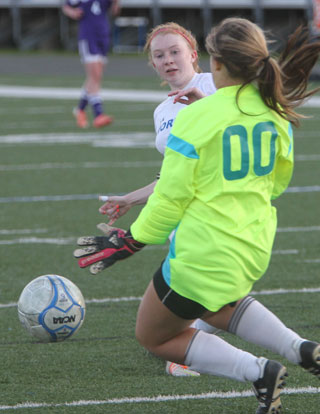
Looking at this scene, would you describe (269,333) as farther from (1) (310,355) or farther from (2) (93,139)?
(2) (93,139)

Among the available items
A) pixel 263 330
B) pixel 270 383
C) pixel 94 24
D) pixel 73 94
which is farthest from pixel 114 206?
pixel 73 94

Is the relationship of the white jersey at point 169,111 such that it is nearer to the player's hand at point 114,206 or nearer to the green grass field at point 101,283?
the player's hand at point 114,206

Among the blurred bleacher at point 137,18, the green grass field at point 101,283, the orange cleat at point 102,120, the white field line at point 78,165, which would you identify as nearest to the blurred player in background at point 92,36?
the orange cleat at point 102,120

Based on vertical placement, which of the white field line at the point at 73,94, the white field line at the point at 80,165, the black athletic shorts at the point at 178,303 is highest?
the black athletic shorts at the point at 178,303

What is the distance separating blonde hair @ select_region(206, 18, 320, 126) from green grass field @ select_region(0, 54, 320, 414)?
2.53ft

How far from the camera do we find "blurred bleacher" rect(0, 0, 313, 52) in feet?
129

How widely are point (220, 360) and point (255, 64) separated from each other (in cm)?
123

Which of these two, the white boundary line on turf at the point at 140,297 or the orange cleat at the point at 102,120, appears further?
the orange cleat at the point at 102,120

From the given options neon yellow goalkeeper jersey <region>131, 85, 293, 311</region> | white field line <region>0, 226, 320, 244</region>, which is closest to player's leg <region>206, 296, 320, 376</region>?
neon yellow goalkeeper jersey <region>131, 85, 293, 311</region>

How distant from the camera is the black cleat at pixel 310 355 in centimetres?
402

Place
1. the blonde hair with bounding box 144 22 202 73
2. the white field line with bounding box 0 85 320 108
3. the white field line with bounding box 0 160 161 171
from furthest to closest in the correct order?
the white field line with bounding box 0 85 320 108
the white field line with bounding box 0 160 161 171
the blonde hair with bounding box 144 22 202 73

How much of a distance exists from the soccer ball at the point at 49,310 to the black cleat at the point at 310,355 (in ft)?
5.00

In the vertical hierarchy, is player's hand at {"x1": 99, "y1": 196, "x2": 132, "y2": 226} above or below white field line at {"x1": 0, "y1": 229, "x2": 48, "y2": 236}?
above

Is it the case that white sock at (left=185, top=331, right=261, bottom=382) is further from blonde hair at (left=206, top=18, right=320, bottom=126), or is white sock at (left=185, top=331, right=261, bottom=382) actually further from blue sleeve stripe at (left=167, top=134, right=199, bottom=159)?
blonde hair at (left=206, top=18, right=320, bottom=126)
